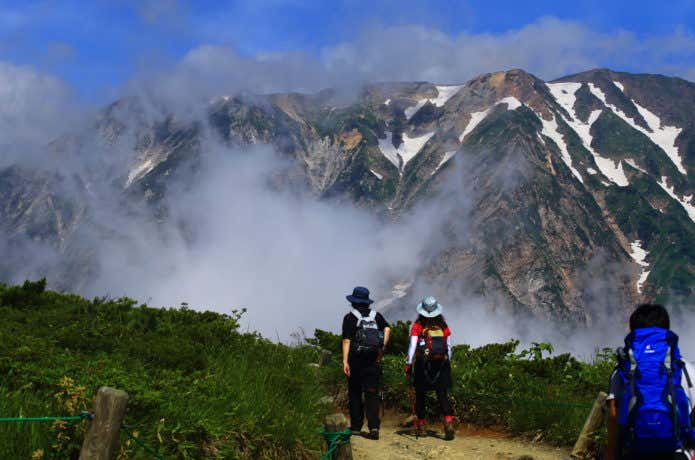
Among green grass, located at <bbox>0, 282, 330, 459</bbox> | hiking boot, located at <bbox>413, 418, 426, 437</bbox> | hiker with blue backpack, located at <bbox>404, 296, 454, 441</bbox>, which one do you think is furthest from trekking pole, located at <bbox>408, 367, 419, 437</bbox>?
green grass, located at <bbox>0, 282, 330, 459</bbox>

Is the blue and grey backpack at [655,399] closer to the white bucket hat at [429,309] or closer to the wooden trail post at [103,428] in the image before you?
the wooden trail post at [103,428]

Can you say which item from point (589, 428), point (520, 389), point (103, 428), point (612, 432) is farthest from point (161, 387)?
point (520, 389)

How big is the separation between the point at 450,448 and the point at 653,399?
5.39 metres

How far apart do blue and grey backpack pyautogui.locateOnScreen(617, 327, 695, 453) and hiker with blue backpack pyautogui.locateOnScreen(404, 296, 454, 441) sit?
16.4 ft

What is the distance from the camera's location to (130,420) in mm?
5938

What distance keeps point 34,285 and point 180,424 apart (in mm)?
7799

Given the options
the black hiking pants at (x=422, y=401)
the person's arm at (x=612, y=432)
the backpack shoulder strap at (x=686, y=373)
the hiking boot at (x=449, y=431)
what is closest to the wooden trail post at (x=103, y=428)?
the person's arm at (x=612, y=432)

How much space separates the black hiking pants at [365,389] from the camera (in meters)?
9.84

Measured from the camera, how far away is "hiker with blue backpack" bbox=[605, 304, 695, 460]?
16.0 ft

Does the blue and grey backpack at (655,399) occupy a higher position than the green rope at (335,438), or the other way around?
the blue and grey backpack at (655,399)

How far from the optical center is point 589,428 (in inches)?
328

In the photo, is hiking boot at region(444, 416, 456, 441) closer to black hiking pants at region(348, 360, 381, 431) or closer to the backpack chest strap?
black hiking pants at region(348, 360, 381, 431)

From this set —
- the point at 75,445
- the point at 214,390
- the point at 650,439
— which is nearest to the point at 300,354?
the point at 214,390

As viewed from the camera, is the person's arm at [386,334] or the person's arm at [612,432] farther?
the person's arm at [386,334]
